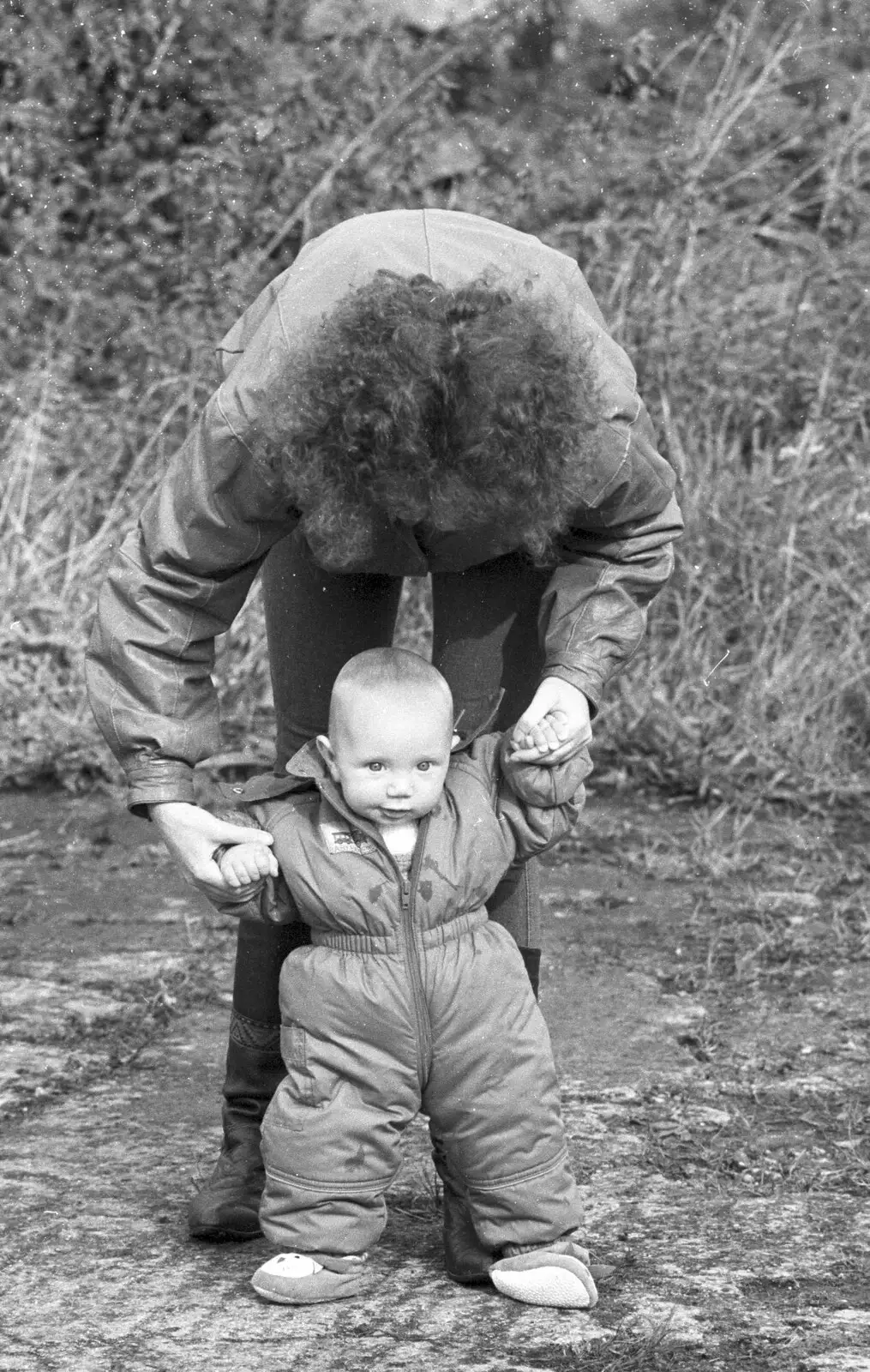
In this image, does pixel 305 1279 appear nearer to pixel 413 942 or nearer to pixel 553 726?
pixel 413 942

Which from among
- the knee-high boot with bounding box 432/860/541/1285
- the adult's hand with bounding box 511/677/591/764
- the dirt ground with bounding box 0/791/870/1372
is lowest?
the dirt ground with bounding box 0/791/870/1372

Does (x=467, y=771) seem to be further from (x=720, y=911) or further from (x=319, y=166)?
(x=319, y=166)

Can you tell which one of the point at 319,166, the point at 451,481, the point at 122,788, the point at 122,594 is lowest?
the point at 122,788

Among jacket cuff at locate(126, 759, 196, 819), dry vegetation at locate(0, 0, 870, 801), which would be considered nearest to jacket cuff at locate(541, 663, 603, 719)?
jacket cuff at locate(126, 759, 196, 819)

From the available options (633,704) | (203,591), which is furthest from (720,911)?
(203,591)

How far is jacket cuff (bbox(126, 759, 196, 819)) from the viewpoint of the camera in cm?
281

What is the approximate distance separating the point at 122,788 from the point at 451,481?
11.4 ft

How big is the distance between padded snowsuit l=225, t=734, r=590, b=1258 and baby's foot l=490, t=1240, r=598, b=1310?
3cm

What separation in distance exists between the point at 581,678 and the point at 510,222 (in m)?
4.40

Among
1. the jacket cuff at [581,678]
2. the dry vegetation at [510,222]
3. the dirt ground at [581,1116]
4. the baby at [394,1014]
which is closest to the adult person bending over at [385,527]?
the jacket cuff at [581,678]

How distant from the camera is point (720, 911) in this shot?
4730 mm

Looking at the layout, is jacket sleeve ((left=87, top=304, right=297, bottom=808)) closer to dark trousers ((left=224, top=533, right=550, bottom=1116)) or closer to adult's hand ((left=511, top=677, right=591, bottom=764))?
dark trousers ((left=224, top=533, right=550, bottom=1116))

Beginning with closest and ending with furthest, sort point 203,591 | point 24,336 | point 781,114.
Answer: point 203,591
point 24,336
point 781,114

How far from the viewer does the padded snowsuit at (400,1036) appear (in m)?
2.71
